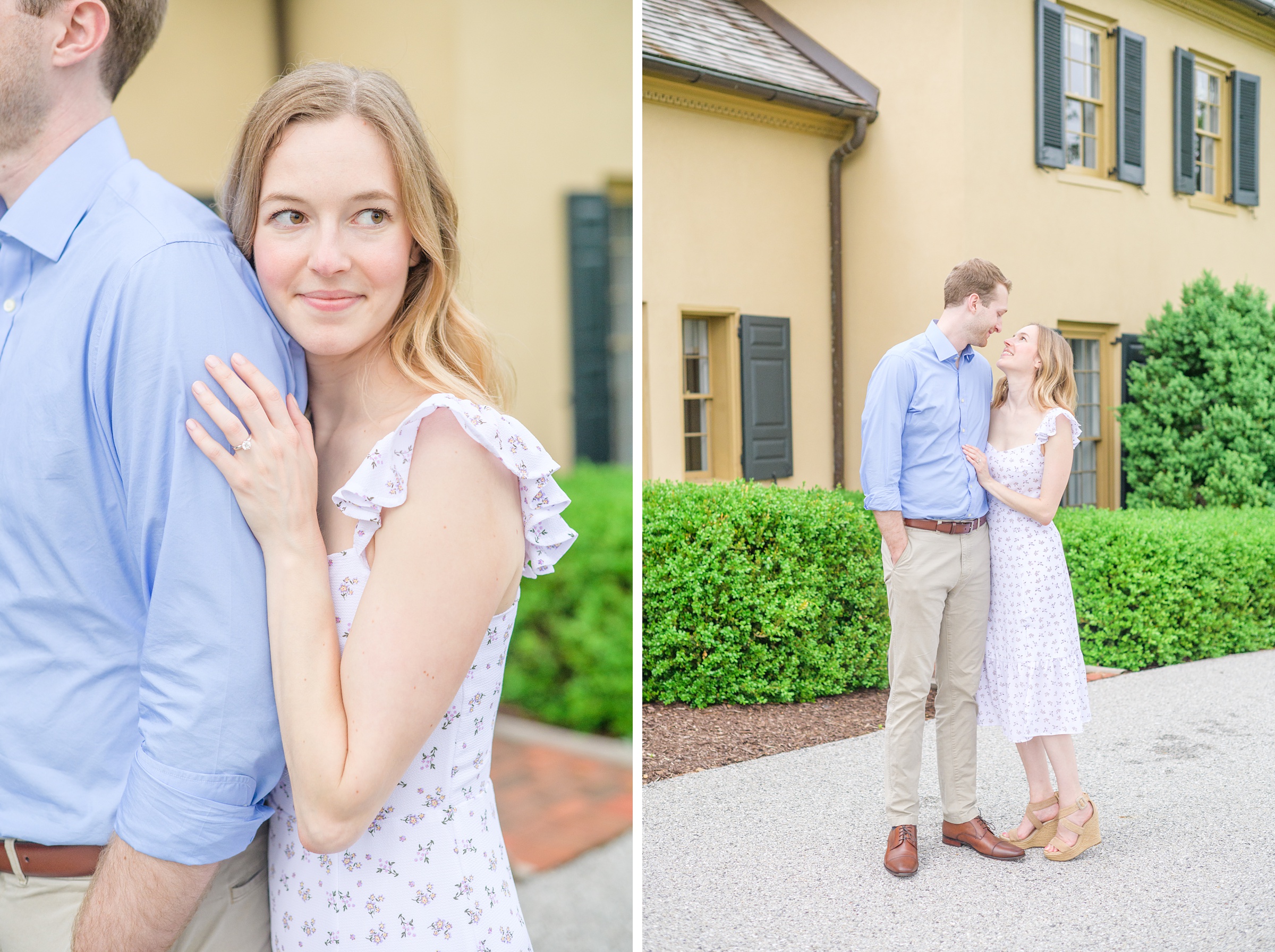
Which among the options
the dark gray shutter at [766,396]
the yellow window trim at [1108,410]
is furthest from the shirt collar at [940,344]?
the yellow window trim at [1108,410]

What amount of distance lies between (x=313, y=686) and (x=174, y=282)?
518mm

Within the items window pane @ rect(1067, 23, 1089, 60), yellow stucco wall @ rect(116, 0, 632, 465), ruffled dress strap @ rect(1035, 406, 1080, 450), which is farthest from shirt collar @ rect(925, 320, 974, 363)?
window pane @ rect(1067, 23, 1089, 60)

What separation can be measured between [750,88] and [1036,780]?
15.9 feet

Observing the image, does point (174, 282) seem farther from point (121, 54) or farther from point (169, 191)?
point (121, 54)

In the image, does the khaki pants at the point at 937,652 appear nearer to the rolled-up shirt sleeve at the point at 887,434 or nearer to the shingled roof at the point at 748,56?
the rolled-up shirt sleeve at the point at 887,434

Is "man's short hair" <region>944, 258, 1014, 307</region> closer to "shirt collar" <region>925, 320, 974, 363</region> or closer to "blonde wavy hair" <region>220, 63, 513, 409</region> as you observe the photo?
"shirt collar" <region>925, 320, 974, 363</region>

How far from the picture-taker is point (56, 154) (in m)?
1.41

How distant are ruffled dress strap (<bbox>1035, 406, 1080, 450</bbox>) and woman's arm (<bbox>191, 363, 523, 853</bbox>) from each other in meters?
2.68

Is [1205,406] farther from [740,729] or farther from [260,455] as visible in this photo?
[260,455]

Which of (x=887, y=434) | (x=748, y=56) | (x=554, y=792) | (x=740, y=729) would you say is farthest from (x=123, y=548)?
(x=748, y=56)

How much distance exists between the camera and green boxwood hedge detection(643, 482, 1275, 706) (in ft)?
18.0

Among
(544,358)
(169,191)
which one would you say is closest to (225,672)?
(169,191)

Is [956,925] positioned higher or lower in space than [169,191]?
lower

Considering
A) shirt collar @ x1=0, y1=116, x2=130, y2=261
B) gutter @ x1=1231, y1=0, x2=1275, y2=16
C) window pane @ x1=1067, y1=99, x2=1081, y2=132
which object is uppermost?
gutter @ x1=1231, y1=0, x2=1275, y2=16
